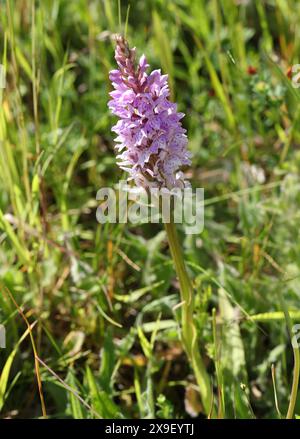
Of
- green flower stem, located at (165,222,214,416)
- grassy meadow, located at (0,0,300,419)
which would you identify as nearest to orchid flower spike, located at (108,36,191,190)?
green flower stem, located at (165,222,214,416)

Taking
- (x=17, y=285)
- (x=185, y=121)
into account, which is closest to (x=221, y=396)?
(x=17, y=285)

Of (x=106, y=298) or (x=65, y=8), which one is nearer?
(x=106, y=298)

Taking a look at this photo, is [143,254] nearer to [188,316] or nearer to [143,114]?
[188,316]

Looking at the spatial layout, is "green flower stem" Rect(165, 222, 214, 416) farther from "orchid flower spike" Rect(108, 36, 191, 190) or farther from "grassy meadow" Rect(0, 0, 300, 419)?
"orchid flower spike" Rect(108, 36, 191, 190)

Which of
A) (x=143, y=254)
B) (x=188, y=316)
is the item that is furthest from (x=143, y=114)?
(x=143, y=254)
